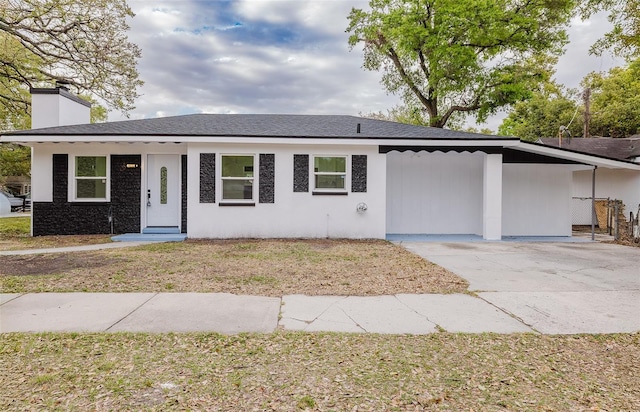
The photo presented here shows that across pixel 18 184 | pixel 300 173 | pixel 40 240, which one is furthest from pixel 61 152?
Result: pixel 18 184

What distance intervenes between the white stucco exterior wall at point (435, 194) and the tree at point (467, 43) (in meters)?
10.6

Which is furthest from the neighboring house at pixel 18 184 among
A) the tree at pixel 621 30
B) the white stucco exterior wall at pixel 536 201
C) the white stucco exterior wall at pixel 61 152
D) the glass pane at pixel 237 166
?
the tree at pixel 621 30

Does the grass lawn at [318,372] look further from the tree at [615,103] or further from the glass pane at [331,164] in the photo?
the tree at [615,103]

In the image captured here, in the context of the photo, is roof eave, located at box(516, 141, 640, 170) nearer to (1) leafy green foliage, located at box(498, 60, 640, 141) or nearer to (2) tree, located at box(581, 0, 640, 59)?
(2) tree, located at box(581, 0, 640, 59)

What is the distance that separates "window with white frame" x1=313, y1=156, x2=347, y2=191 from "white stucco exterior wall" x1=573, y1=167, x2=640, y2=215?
36.8ft

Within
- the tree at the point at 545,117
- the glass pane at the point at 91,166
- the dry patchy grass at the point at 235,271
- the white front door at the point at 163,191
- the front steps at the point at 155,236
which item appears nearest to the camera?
the dry patchy grass at the point at 235,271

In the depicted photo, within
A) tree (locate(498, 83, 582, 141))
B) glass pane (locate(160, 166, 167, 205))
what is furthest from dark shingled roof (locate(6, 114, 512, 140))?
tree (locate(498, 83, 582, 141))

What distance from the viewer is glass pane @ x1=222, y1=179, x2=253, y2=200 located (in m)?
11.1

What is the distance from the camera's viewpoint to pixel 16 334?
377cm

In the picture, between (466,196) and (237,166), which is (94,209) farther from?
(466,196)

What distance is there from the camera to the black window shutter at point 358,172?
11.2 meters

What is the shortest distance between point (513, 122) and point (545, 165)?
29.2 m

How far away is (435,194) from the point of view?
491 inches

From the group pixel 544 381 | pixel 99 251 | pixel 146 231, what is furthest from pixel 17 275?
pixel 544 381
